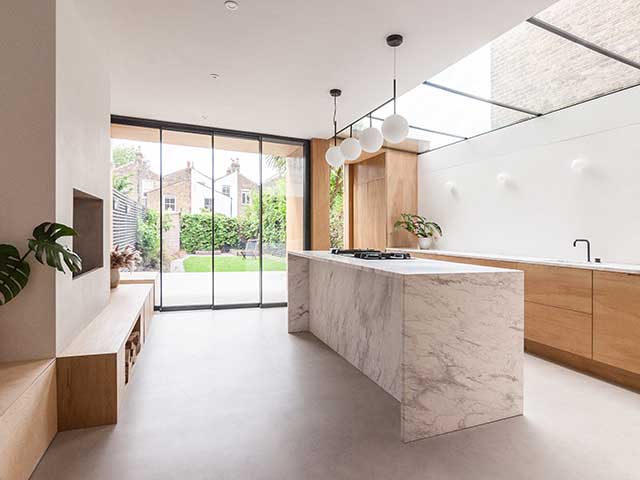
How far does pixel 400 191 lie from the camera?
610 centimetres

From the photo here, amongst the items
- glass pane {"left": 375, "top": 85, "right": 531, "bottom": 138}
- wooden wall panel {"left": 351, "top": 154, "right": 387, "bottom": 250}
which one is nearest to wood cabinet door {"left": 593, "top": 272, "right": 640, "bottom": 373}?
glass pane {"left": 375, "top": 85, "right": 531, "bottom": 138}

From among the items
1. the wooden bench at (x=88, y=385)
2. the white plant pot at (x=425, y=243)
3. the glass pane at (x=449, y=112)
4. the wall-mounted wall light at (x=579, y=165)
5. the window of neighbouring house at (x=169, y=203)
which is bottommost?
the wooden bench at (x=88, y=385)

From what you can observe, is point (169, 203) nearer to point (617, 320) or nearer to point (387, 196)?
point (387, 196)

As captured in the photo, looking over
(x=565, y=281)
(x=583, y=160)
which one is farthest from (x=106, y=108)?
(x=583, y=160)

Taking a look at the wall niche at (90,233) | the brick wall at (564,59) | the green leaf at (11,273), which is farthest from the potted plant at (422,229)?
the green leaf at (11,273)

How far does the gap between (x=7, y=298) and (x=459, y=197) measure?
5122 mm

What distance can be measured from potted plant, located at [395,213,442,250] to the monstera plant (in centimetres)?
470

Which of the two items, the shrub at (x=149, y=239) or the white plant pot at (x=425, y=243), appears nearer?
the shrub at (x=149, y=239)

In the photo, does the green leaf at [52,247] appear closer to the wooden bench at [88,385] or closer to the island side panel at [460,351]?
the wooden bench at [88,385]

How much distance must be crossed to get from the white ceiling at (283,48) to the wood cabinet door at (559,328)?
2292 mm

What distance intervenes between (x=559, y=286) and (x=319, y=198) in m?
3.60

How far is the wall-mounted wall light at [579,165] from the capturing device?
3.54 m

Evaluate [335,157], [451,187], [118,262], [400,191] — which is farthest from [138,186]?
[451,187]

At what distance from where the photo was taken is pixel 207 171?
5211 mm
